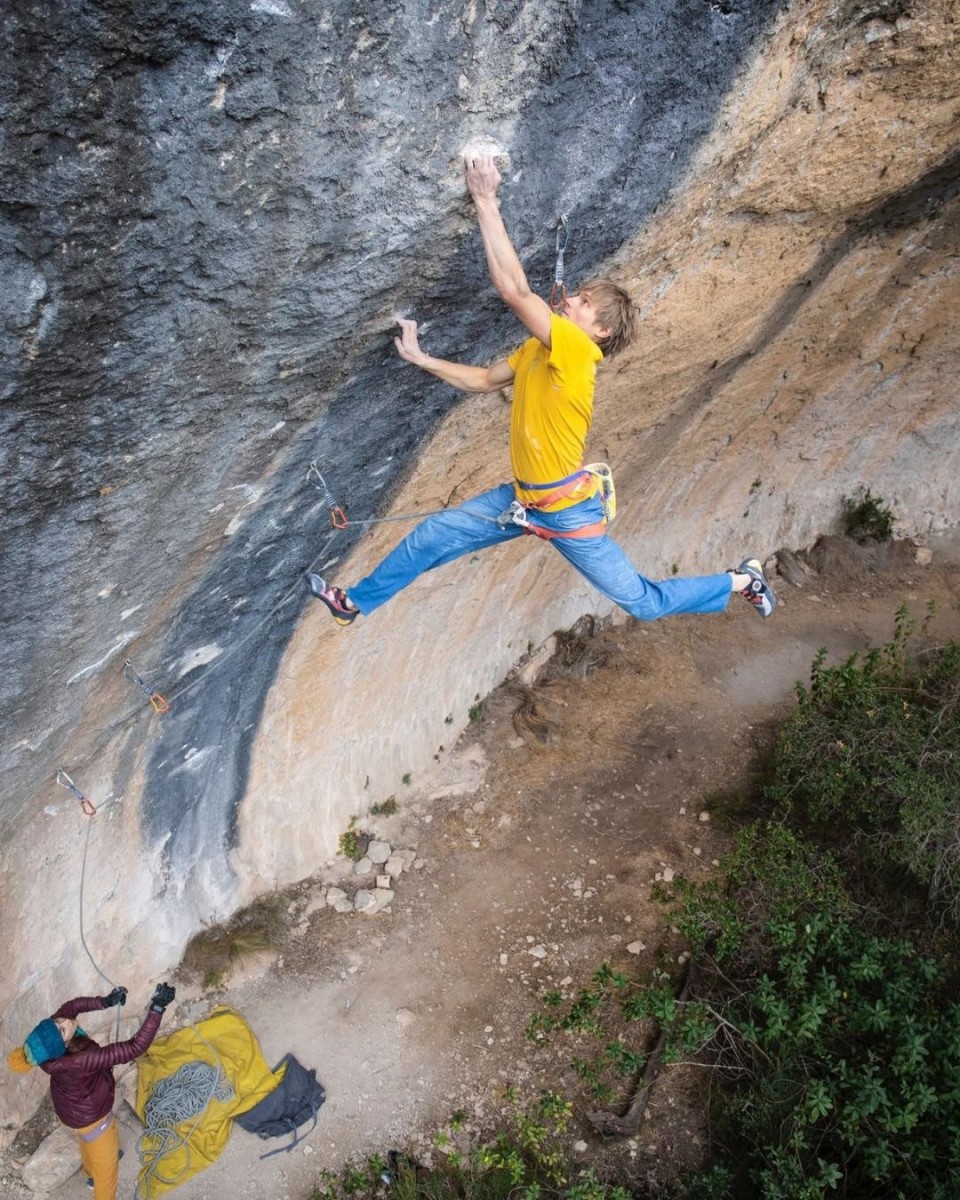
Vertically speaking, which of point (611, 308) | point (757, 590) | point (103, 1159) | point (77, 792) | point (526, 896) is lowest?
point (526, 896)

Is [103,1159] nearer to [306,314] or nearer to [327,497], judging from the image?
[327,497]

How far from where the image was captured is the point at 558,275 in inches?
125

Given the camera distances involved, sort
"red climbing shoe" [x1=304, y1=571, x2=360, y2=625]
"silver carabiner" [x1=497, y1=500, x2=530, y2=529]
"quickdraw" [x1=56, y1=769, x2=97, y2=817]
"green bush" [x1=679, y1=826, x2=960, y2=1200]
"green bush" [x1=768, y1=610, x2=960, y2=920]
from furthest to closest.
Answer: "green bush" [x1=768, y1=610, x2=960, y2=920] < "quickdraw" [x1=56, y1=769, x2=97, y2=817] < "green bush" [x1=679, y1=826, x2=960, y2=1200] < "red climbing shoe" [x1=304, y1=571, x2=360, y2=625] < "silver carabiner" [x1=497, y1=500, x2=530, y2=529]

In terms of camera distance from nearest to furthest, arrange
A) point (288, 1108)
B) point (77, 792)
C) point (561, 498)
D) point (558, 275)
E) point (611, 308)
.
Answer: point (558, 275)
point (611, 308)
point (561, 498)
point (77, 792)
point (288, 1108)

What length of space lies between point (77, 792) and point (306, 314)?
2.89m

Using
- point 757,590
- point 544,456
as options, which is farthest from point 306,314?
point 757,590

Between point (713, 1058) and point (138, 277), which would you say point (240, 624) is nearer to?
point (138, 277)

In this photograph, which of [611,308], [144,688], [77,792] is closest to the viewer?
[611,308]

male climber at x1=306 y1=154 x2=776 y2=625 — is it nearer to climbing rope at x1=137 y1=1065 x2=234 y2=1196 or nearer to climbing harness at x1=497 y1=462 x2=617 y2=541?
climbing harness at x1=497 y1=462 x2=617 y2=541

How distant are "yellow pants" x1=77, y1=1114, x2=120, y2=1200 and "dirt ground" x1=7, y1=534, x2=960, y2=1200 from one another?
7.6 inches

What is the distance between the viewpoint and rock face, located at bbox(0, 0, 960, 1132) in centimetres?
252

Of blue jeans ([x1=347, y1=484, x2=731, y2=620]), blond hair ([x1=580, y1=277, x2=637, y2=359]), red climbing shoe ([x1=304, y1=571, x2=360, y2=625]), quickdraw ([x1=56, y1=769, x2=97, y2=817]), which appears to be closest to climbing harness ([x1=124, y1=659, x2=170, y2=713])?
quickdraw ([x1=56, y1=769, x2=97, y2=817])

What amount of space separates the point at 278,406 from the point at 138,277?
0.94 meters

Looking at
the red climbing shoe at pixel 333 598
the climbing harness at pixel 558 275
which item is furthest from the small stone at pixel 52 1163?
the climbing harness at pixel 558 275
